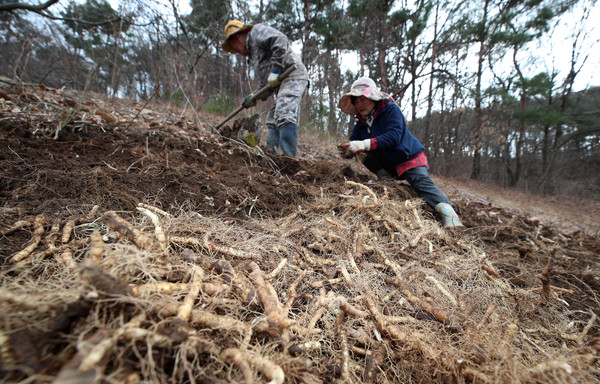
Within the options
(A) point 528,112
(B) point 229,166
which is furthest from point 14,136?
(A) point 528,112

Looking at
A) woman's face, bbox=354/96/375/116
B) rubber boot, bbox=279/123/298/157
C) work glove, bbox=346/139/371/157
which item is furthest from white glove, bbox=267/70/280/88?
work glove, bbox=346/139/371/157

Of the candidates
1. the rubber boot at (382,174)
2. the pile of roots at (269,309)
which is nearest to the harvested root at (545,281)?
the pile of roots at (269,309)

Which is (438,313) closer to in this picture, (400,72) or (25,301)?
(25,301)

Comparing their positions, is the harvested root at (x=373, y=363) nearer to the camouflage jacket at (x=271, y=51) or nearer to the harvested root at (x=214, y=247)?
the harvested root at (x=214, y=247)

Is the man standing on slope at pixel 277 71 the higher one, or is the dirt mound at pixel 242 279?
the man standing on slope at pixel 277 71

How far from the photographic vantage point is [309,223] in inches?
74.2

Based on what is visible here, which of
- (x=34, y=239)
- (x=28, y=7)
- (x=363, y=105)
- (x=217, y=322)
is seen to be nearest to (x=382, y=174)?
(x=363, y=105)

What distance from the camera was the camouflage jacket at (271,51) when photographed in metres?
3.57

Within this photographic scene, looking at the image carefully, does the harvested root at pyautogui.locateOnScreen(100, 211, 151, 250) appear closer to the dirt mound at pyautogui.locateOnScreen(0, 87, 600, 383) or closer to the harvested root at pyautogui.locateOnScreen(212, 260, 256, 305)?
the dirt mound at pyautogui.locateOnScreen(0, 87, 600, 383)

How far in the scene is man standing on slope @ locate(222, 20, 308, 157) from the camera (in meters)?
3.53

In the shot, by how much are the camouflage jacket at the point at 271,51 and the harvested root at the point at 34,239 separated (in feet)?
10.7

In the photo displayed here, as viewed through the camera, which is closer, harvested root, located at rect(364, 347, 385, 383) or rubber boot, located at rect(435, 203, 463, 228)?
harvested root, located at rect(364, 347, 385, 383)

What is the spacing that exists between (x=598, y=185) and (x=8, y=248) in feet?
53.3

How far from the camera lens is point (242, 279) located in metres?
1.08
